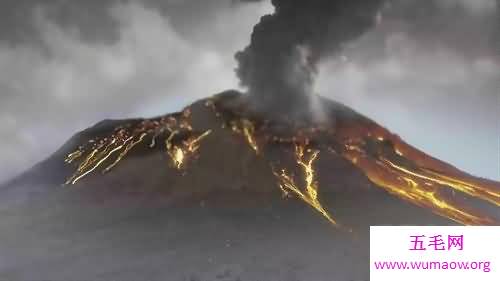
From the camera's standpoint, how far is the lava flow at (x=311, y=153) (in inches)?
186

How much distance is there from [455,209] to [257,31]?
1697 millimetres

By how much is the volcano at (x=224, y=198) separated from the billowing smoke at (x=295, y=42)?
0.63ft

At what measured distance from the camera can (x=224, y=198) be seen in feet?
15.8

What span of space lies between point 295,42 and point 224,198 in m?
1.53

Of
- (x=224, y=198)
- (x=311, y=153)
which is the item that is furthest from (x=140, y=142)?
(x=311, y=153)

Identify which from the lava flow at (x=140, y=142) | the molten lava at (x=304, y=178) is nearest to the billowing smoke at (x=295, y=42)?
the molten lava at (x=304, y=178)

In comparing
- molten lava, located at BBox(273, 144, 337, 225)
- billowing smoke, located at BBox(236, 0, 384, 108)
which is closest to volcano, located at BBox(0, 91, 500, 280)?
molten lava, located at BBox(273, 144, 337, 225)

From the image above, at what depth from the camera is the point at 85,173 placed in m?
4.88

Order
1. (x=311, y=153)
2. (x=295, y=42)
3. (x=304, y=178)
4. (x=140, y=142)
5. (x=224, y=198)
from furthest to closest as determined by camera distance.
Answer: (x=295, y=42)
(x=304, y=178)
(x=311, y=153)
(x=140, y=142)
(x=224, y=198)

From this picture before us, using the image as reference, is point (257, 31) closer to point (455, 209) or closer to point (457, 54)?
point (457, 54)

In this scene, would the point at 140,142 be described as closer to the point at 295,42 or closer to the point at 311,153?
the point at 311,153

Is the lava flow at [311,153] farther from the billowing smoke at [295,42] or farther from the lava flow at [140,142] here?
the billowing smoke at [295,42]

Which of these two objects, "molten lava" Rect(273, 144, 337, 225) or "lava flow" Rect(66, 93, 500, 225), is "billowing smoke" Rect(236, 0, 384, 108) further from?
"molten lava" Rect(273, 144, 337, 225)

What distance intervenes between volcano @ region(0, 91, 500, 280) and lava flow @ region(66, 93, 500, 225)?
0.01 m
